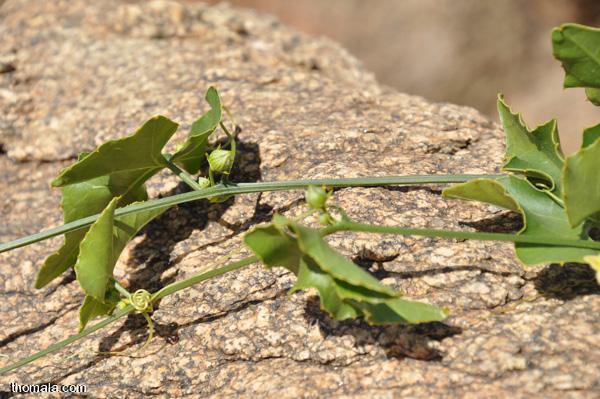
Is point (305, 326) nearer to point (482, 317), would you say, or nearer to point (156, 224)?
point (482, 317)

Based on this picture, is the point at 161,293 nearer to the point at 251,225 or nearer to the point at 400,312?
the point at 251,225

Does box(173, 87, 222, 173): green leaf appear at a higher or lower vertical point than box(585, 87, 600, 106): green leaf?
lower

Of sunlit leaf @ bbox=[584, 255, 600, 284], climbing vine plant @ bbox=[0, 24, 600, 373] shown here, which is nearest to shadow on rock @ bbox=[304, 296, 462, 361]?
climbing vine plant @ bbox=[0, 24, 600, 373]

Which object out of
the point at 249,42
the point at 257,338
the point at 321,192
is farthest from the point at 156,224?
the point at 249,42

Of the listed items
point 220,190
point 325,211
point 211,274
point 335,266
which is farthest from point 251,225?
point 335,266

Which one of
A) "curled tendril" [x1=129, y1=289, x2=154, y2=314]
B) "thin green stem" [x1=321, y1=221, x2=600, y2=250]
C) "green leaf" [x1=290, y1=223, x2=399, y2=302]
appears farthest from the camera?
"curled tendril" [x1=129, y1=289, x2=154, y2=314]

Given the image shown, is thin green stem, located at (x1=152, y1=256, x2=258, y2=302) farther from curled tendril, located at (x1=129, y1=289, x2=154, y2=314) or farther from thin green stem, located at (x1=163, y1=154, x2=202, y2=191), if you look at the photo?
thin green stem, located at (x1=163, y1=154, x2=202, y2=191)
